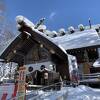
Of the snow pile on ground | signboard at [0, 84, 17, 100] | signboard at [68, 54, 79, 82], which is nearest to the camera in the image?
the snow pile on ground

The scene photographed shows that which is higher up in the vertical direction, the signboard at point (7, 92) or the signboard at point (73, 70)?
the signboard at point (73, 70)

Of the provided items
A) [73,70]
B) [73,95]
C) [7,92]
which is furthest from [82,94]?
[7,92]

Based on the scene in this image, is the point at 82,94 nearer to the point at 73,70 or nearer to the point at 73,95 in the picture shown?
the point at 73,95

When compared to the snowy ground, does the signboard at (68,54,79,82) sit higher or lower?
higher

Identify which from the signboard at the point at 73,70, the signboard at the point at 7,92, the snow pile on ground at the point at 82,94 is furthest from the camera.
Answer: the signboard at the point at 73,70

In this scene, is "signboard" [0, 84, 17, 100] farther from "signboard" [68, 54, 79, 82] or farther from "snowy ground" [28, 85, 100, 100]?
"signboard" [68, 54, 79, 82]

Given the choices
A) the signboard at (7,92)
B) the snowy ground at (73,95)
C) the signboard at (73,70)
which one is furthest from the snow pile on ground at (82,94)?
the signboard at (7,92)

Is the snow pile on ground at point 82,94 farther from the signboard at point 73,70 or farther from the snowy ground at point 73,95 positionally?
the signboard at point 73,70

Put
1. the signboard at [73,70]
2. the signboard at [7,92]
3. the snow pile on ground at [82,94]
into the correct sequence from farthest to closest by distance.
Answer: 1. the signboard at [73,70]
2. the signboard at [7,92]
3. the snow pile on ground at [82,94]

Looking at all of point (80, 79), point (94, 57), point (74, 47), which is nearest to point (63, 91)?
point (80, 79)

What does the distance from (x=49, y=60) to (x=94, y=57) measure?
375cm

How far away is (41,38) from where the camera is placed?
47.1 feet

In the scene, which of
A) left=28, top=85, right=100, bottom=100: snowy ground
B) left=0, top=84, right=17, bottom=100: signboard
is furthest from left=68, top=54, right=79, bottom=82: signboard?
left=0, top=84, right=17, bottom=100: signboard

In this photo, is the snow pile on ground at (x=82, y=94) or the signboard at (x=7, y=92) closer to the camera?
the snow pile on ground at (x=82, y=94)
